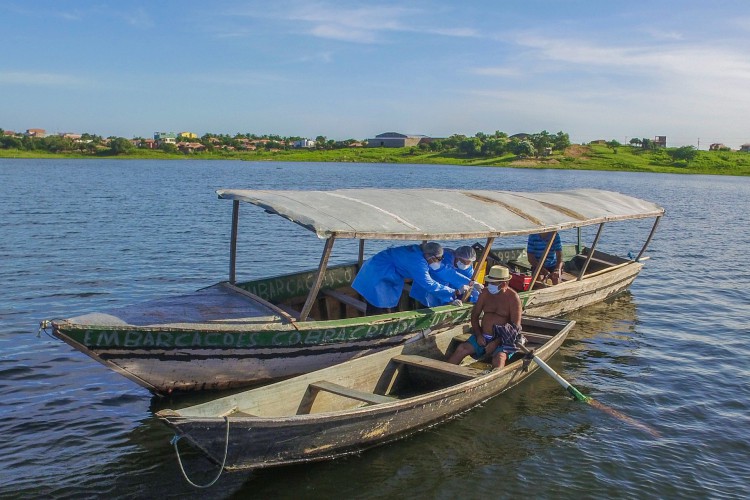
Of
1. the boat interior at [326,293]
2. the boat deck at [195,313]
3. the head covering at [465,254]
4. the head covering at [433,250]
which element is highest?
the head covering at [433,250]

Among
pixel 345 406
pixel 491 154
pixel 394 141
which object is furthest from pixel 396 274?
pixel 394 141

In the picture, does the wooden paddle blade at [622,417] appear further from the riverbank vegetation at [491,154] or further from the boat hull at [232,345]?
the riverbank vegetation at [491,154]

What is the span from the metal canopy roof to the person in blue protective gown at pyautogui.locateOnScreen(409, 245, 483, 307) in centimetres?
50

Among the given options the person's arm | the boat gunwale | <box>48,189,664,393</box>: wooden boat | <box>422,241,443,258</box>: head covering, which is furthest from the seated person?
<box>422,241,443,258</box>: head covering

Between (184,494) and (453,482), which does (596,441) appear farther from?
(184,494)

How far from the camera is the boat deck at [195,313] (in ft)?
27.7

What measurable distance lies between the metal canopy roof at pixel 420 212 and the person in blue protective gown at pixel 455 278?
0.50m

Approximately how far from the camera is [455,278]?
36.3 feet

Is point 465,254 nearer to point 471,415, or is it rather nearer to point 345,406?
point 471,415

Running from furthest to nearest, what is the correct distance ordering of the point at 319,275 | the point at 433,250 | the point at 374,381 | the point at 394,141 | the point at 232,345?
the point at 394,141
the point at 433,250
the point at 374,381
the point at 319,275
the point at 232,345

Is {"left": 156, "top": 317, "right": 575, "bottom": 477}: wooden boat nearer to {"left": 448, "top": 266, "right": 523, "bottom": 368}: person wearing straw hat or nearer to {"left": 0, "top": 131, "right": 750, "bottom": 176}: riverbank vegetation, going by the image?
{"left": 448, "top": 266, "right": 523, "bottom": 368}: person wearing straw hat

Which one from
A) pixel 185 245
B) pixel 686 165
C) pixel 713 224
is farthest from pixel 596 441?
pixel 686 165

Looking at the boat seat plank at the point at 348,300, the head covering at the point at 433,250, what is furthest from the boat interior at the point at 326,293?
the head covering at the point at 433,250

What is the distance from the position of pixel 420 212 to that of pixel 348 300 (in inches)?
77.5
